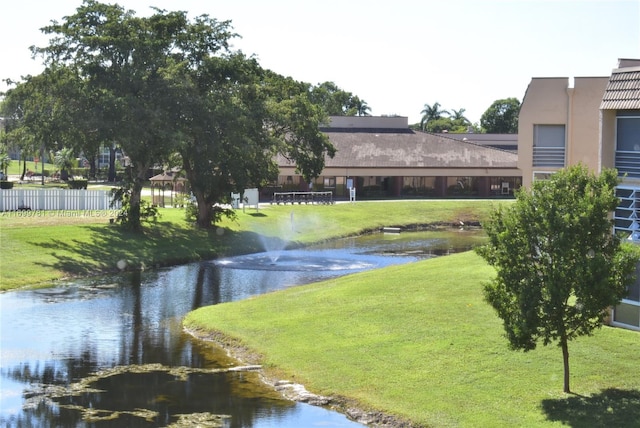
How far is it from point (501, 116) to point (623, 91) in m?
157

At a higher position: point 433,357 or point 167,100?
point 167,100

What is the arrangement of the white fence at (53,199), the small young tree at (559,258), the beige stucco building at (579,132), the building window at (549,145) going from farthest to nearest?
the white fence at (53,199)
the building window at (549,145)
the beige stucco building at (579,132)
the small young tree at (559,258)

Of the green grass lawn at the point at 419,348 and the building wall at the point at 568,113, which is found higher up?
the building wall at the point at 568,113

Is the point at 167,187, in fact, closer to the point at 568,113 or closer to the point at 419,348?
the point at 568,113

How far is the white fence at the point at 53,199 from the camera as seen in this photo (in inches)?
2773

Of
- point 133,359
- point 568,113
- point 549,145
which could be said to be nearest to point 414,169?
point 549,145

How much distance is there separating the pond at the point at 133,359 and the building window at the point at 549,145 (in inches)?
586

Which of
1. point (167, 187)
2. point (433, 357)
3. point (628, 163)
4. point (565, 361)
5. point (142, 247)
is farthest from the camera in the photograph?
point (167, 187)

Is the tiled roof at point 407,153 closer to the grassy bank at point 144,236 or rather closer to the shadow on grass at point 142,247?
the grassy bank at point 144,236

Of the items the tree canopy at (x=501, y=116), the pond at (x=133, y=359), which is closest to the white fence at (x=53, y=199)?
the pond at (x=133, y=359)

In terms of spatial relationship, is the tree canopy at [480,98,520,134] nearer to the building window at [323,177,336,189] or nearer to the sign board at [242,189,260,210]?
the building window at [323,177,336,189]

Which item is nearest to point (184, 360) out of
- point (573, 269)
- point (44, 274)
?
point (573, 269)

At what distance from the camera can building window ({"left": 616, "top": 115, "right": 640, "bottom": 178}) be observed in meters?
30.0

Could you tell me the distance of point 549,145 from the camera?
122 ft
